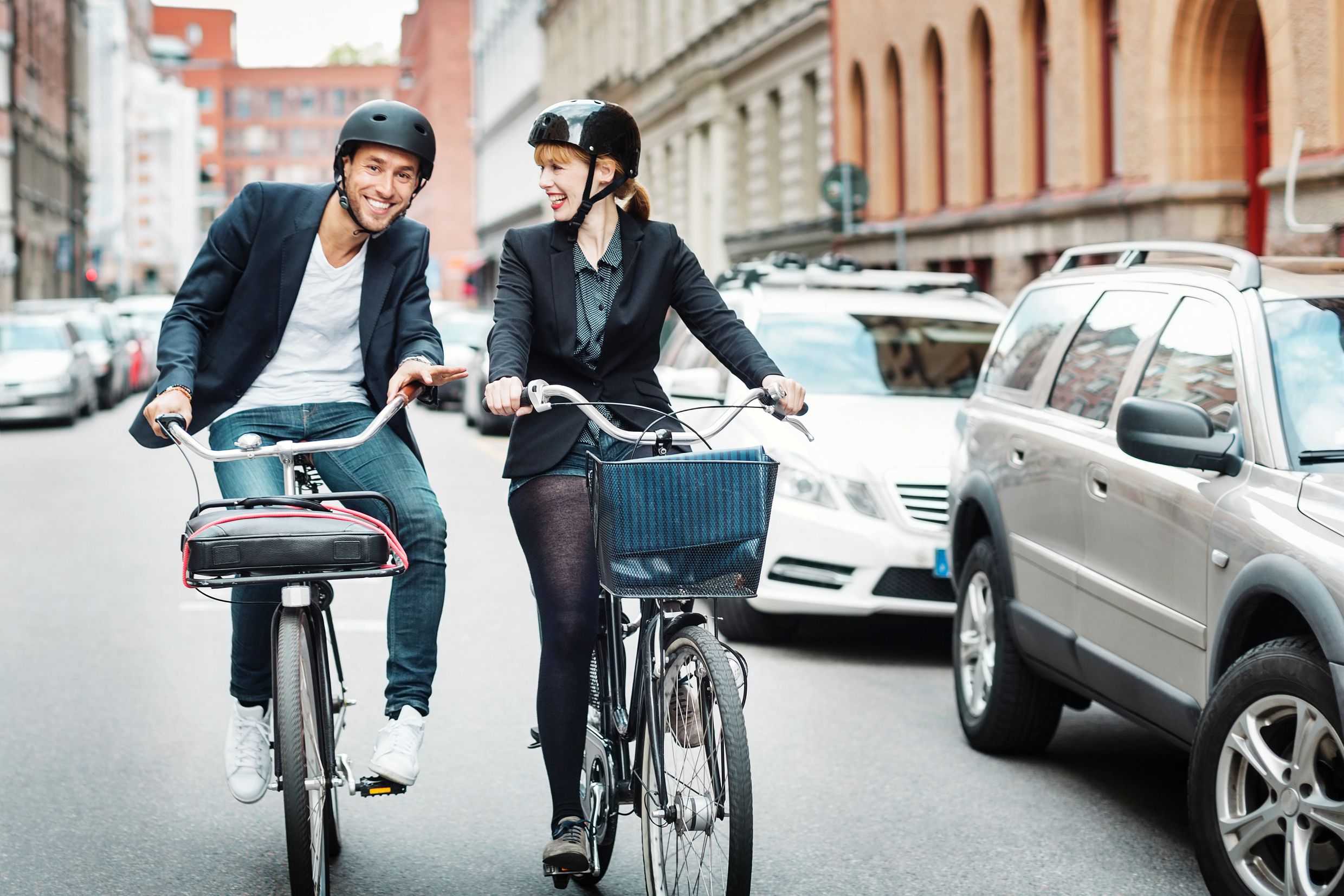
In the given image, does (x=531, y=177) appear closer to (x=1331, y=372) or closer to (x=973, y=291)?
(x=973, y=291)

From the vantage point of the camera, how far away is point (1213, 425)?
505 centimetres

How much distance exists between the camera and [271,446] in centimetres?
448

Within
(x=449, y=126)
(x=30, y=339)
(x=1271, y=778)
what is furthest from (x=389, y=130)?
(x=449, y=126)

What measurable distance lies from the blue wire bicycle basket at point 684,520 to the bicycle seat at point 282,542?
0.56 meters

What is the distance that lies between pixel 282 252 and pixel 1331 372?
Answer: 2662mm

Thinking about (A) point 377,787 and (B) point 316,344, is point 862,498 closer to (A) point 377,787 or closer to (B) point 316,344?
(B) point 316,344

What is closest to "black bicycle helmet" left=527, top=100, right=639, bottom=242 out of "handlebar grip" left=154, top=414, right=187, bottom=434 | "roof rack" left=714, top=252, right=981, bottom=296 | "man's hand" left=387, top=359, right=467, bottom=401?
"man's hand" left=387, top=359, right=467, bottom=401

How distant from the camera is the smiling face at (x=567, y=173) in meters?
4.57

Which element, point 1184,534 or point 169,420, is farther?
point 1184,534

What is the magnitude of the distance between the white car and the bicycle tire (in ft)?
11.3

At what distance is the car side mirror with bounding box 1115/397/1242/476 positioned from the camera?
495 cm

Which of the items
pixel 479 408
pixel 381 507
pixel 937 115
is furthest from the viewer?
pixel 937 115

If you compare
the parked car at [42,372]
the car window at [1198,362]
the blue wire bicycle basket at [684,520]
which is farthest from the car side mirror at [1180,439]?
the parked car at [42,372]

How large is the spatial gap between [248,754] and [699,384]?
454 centimetres
